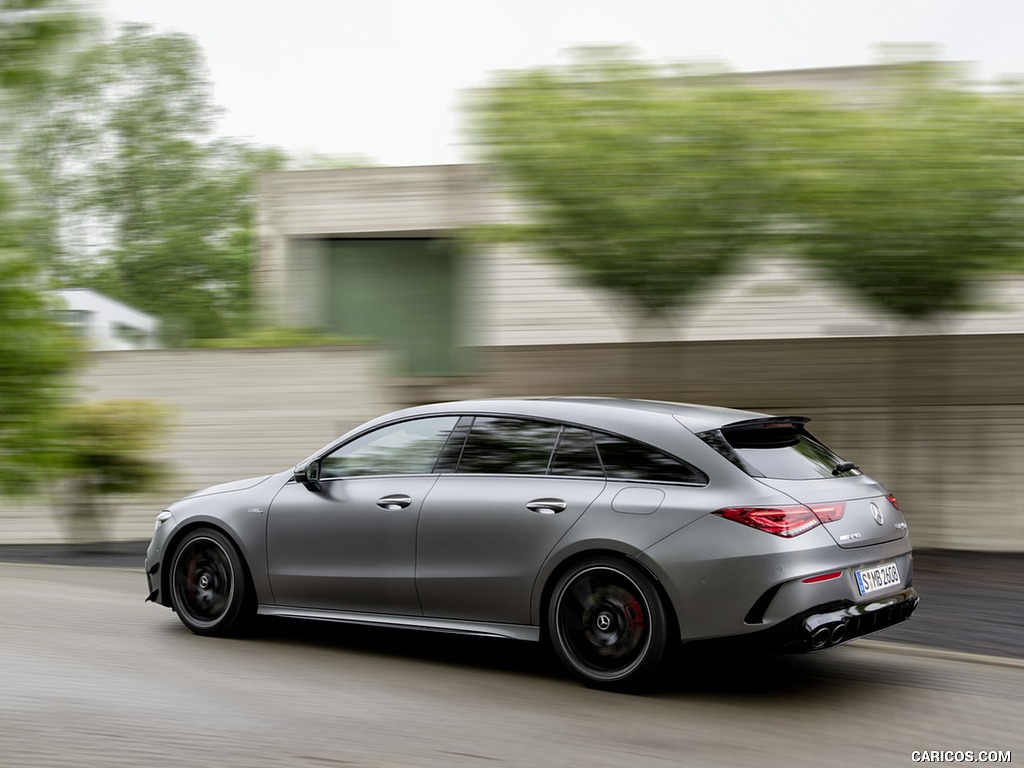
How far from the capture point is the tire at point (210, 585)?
25.0ft

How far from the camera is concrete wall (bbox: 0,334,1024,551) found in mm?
12109

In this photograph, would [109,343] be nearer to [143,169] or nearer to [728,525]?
[728,525]

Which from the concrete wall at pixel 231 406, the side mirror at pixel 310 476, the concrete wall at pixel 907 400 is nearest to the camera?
the side mirror at pixel 310 476

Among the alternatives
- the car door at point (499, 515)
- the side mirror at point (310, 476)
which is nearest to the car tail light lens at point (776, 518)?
the car door at point (499, 515)

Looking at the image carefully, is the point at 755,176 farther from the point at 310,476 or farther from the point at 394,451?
the point at 310,476

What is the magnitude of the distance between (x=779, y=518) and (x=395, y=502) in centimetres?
238

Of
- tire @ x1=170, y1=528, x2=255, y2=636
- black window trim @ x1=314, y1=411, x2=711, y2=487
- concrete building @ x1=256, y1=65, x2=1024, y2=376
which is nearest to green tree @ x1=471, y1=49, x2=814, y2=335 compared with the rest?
concrete building @ x1=256, y1=65, x2=1024, y2=376

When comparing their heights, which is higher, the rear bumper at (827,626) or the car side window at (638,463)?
the car side window at (638,463)

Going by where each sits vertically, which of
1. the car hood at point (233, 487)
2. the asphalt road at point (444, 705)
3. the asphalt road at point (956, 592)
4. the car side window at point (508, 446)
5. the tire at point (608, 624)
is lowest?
the asphalt road at point (956, 592)

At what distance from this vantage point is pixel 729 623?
5.78 m

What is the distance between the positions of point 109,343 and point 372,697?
34.2ft

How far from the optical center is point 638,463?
6.34m

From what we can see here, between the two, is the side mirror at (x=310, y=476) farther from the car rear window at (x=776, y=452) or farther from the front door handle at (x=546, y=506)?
the car rear window at (x=776, y=452)

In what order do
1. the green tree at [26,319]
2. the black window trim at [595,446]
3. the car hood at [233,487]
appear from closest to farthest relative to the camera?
the green tree at [26,319] → the black window trim at [595,446] → the car hood at [233,487]
